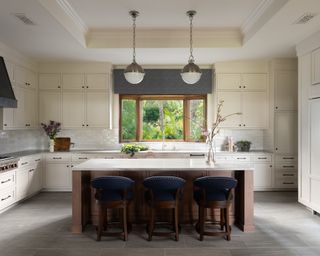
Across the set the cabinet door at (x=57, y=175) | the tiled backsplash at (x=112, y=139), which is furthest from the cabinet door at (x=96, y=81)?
the cabinet door at (x=57, y=175)

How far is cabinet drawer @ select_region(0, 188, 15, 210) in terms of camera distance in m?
4.66

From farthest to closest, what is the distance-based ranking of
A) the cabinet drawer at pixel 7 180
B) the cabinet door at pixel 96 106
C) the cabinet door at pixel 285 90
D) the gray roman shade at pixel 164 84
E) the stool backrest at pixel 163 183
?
the gray roman shade at pixel 164 84
the cabinet door at pixel 96 106
the cabinet door at pixel 285 90
the cabinet drawer at pixel 7 180
the stool backrest at pixel 163 183

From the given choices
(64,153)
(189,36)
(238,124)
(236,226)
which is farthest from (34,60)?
(236,226)

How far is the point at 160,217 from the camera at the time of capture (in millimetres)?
4152

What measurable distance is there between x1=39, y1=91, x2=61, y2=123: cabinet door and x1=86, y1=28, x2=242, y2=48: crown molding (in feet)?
5.64

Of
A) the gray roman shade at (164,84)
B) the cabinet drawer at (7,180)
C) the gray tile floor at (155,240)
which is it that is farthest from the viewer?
the gray roman shade at (164,84)

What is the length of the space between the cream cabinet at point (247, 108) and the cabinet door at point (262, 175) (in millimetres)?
818

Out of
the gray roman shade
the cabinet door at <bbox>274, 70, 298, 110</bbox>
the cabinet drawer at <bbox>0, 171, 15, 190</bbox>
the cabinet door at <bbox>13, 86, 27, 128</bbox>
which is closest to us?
the cabinet drawer at <bbox>0, 171, 15, 190</bbox>

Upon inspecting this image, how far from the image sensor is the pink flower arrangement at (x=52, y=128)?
632 centimetres

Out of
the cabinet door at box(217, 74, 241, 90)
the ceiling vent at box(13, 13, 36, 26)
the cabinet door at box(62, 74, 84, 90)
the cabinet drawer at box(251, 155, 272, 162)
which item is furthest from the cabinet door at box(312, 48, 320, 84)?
the cabinet door at box(62, 74, 84, 90)

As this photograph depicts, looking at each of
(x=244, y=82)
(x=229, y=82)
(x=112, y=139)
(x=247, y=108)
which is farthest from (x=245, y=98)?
(x=112, y=139)

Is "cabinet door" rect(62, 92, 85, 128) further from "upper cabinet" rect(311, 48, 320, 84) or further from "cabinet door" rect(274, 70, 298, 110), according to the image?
"upper cabinet" rect(311, 48, 320, 84)

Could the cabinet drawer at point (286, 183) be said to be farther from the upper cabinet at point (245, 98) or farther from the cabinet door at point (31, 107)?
the cabinet door at point (31, 107)

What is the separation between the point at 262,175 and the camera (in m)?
6.16
